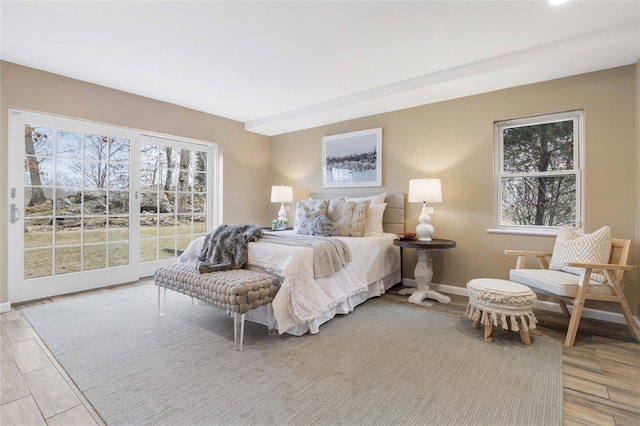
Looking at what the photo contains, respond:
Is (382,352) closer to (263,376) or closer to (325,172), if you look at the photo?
(263,376)

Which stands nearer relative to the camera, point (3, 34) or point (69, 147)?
point (3, 34)

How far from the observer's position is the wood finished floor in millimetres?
1493

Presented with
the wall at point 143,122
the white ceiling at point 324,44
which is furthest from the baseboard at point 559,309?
the wall at point 143,122

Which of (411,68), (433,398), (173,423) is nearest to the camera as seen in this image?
(173,423)

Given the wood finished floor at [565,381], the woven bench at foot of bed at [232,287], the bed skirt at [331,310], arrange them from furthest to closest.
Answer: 1. the bed skirt at [331,310]
2. the woven bench at foot of bed at [232,287]
3. the wood finished floor at [565,381]

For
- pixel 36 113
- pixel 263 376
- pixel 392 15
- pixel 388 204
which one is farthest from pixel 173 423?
pixel 36 113

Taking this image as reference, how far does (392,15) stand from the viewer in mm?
2246

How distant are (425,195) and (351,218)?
2.96ft

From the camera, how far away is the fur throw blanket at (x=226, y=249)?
8.68ft

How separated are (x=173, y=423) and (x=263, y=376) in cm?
54

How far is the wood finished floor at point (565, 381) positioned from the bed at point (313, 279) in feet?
4.13

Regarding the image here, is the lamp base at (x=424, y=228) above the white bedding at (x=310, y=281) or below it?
above

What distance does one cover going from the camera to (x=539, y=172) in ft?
10.5

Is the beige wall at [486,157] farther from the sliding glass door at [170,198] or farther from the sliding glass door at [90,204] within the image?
the sliding glass door at [90,204]
